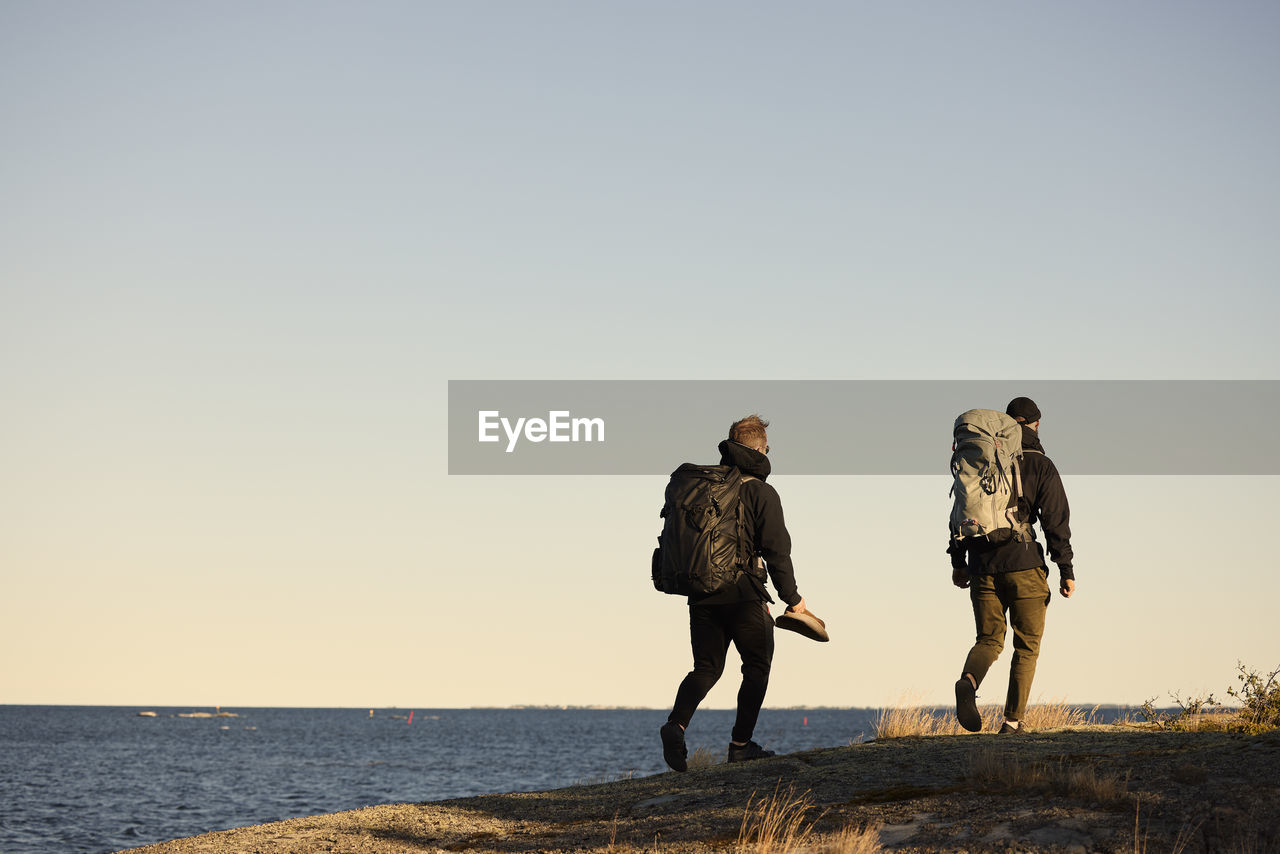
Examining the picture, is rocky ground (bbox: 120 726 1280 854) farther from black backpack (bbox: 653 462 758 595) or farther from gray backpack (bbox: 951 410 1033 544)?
gray backpack (bbox: 951 410 1033 544)

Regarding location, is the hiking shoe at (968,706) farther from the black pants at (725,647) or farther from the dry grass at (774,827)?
the dry grass at (774,827)

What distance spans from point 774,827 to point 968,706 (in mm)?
3173

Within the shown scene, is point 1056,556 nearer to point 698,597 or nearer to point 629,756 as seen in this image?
point 698,597

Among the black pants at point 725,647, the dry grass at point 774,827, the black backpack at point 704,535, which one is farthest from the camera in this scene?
the black pants at point 725,647

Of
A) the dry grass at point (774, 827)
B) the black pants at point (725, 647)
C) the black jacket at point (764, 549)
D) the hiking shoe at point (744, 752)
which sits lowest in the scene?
the dry grass at point (774, 827)

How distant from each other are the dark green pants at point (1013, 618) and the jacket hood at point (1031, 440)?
35.1 inches

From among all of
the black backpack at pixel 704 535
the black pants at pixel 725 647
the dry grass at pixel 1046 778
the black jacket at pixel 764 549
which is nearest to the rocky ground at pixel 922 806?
the dry grass at pixel 1046 778

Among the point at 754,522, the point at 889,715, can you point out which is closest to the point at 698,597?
the point at 754,522

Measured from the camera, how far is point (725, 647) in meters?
8.00

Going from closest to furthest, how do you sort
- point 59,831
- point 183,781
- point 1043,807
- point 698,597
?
point 1043,807 < point 698,597 < point 59,831 < point 183,781

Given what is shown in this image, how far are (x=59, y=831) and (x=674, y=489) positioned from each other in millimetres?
27847

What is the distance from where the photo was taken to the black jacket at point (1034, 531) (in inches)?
335

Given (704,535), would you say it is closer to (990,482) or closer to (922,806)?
(990,482)

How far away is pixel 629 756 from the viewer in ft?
232
